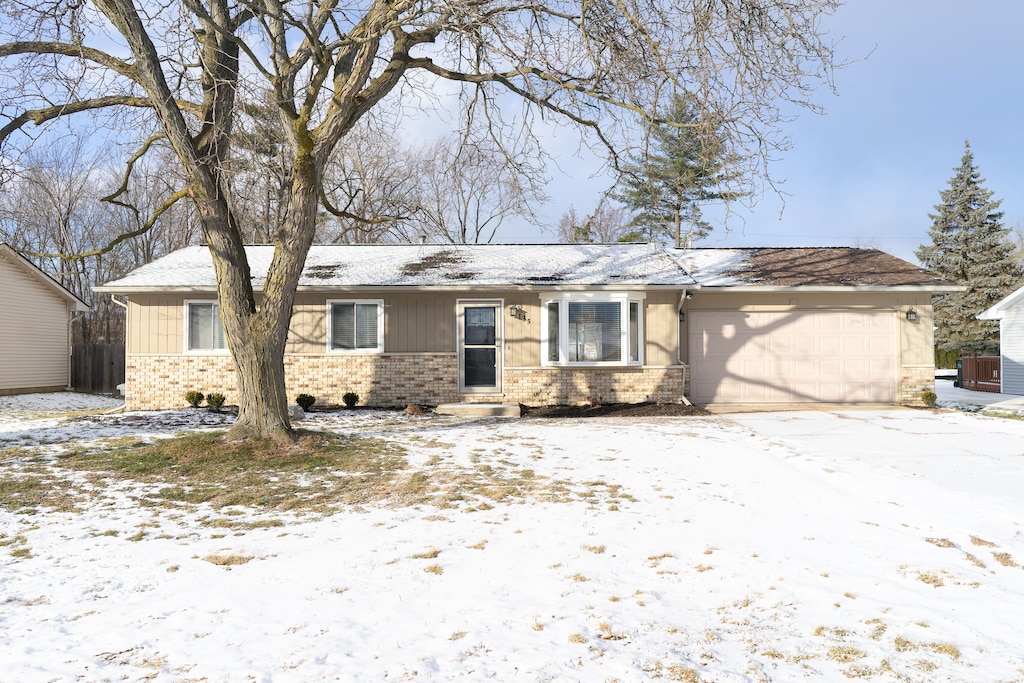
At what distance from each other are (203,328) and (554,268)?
7.71m

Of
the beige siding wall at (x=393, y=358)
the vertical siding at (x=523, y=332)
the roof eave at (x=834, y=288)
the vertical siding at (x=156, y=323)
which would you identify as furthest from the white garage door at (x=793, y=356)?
the vertical siding at (x=156, y=323)

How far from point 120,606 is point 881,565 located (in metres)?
4.66

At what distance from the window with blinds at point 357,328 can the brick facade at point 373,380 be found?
0.83ft

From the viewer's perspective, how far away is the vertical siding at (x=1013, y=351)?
59.0 ft

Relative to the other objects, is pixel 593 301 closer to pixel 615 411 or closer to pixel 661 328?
pixel 661 328

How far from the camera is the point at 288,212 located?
7.87 metres

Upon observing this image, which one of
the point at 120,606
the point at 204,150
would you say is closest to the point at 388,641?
the point at 120,606

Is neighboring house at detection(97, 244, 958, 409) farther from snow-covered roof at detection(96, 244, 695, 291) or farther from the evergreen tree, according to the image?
the evergreen tree

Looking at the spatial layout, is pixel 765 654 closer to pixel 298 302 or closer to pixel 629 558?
pixel 629 558

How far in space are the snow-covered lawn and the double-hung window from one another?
6.73 metres

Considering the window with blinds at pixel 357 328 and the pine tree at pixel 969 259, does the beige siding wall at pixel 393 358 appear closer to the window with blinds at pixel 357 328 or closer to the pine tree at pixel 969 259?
the window with blinds at pixel 357 328

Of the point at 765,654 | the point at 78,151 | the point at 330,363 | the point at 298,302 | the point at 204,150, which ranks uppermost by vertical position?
the point at 78,151

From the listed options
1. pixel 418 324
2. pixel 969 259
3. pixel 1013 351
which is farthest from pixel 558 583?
pixel 969 259

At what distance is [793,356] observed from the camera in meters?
13.6
